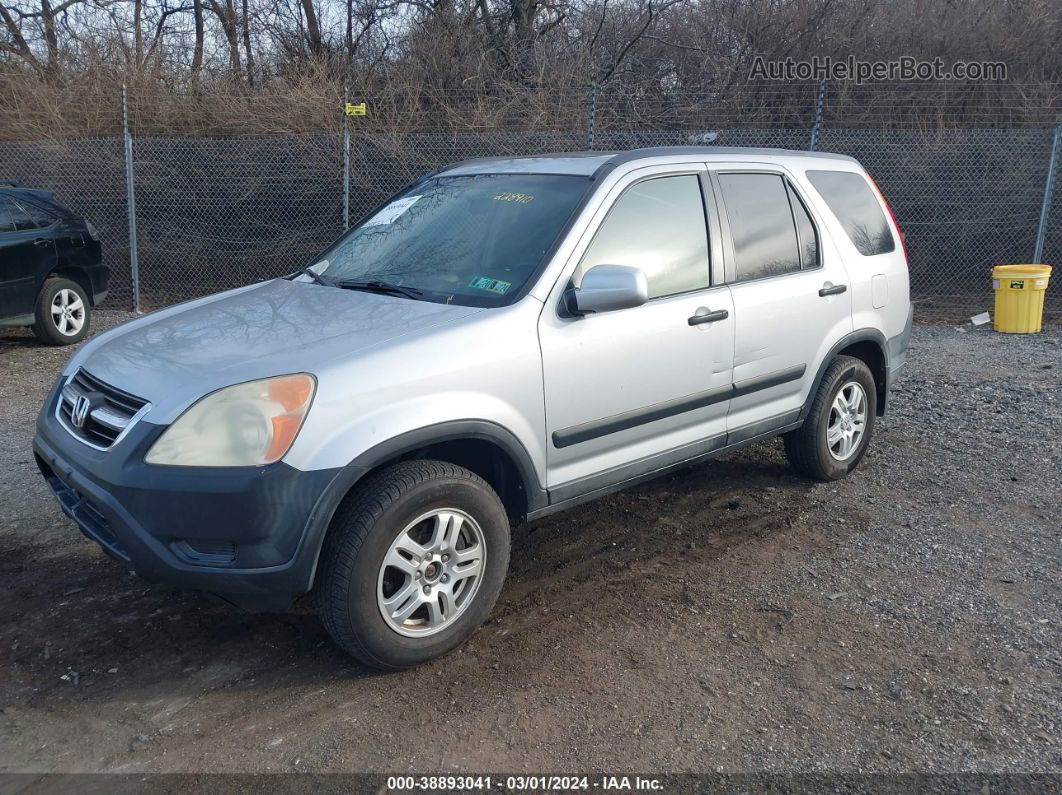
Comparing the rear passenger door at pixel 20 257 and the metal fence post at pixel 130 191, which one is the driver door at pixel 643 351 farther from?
the metal fence post at pixel 130 191

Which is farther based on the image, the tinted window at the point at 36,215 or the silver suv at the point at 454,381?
the tinted window at the point at 36,215

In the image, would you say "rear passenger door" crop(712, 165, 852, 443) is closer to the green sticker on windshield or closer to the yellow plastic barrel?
the green sticker on windshield

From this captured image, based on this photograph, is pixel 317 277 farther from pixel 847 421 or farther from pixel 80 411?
pixel 847 421

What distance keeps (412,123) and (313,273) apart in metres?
8.79

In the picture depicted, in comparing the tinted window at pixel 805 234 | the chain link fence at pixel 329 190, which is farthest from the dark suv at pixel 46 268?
the tinted window at pixel 805 234

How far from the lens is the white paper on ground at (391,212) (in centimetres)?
472

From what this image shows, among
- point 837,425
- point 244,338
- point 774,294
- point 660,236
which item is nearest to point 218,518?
point 244,338

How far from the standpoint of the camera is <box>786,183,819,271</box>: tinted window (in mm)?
5008

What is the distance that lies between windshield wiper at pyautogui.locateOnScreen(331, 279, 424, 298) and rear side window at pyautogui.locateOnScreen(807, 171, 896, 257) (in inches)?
102

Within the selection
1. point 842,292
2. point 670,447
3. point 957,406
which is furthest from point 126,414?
point 957,406

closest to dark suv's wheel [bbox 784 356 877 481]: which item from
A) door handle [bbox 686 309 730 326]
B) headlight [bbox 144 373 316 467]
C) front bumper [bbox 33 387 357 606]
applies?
door handle [bbox 686 309 730 326]

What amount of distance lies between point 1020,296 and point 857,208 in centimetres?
553

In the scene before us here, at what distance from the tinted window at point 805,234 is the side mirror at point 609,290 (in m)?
1.67

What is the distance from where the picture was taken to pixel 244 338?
11.7ft
